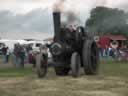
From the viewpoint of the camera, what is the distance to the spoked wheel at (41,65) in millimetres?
18344

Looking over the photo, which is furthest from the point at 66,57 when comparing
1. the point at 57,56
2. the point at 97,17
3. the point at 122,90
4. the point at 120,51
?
the point at 97,17

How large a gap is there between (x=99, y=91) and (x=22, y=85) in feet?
9.59

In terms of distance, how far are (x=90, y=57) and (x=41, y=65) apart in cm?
194

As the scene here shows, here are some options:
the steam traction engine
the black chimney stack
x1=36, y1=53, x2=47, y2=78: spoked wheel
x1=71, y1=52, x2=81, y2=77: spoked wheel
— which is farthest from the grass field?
the black chimney stack

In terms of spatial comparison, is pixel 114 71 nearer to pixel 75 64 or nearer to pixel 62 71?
pixel 62 71

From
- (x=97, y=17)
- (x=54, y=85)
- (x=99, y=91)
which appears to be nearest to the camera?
(x=99, y=91)

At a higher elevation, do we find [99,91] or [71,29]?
[71,29]

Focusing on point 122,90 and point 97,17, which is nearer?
point 122,90

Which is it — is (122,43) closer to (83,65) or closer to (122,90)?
(83,65)

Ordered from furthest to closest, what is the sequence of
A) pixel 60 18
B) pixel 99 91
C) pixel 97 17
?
pixel 97 17
pixel 60 18
pixel 99 91

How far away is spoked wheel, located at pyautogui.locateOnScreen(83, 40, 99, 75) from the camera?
61.3 ft

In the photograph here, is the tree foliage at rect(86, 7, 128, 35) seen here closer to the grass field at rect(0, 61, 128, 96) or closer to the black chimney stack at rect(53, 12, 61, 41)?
the black chimney stack at rect(53, 12, 61, 41)

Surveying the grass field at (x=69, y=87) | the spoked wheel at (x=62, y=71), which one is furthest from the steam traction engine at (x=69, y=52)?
the grass field at (x=69, y=87)

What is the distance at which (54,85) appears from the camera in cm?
1512
